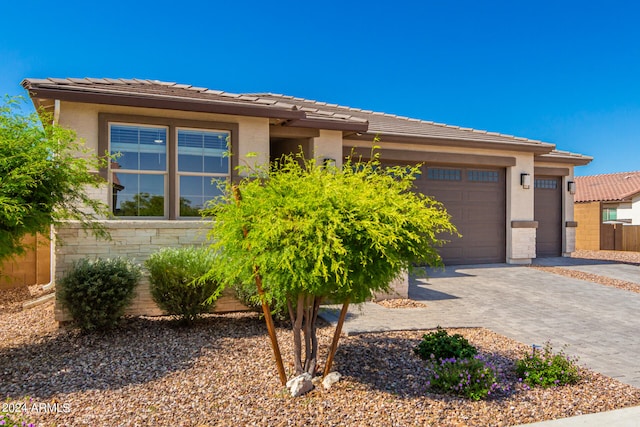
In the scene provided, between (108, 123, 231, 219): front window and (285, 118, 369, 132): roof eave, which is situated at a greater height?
(285, 118, 369, 132): roof eave

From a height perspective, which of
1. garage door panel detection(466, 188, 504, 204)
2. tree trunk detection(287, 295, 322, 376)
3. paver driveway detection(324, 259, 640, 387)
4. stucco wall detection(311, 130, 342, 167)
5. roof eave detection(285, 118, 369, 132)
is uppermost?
roof eave detection(285, 118, 369, 132)

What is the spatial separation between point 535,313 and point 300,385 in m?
5.49

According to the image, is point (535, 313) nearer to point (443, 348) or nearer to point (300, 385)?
point (443, 348)

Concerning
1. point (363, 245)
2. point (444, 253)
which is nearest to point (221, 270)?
point (363, 245)

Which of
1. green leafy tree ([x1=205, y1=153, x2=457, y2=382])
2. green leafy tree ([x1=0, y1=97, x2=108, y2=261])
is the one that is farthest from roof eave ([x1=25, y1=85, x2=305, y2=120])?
green leafy tree ([x1=205, y1=153, x2=457, y2=382])

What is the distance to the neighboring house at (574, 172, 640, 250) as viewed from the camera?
→ 22141 mm

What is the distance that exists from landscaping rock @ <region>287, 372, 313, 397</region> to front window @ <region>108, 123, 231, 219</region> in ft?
15.9

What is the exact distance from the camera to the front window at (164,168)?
8695 millimetres

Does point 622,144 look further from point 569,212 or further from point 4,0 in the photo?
point 4,0

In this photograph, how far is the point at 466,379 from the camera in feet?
14.9

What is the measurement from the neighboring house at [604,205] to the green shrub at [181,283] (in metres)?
21.1

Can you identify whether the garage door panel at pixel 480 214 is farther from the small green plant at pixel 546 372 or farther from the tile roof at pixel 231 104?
the small green plant at pixel 546 372

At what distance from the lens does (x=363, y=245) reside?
4.25m

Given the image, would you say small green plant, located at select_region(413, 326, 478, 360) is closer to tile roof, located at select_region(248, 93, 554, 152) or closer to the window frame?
the window frame
